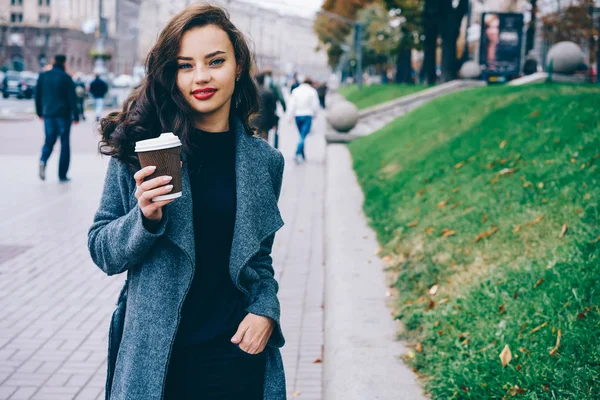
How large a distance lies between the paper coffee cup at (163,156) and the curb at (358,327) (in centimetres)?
212

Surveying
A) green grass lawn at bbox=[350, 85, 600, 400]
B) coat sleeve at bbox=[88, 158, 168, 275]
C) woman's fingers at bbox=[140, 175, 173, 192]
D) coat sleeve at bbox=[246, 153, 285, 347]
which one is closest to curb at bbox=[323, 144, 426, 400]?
green grass lawn at bbox=[350, 85, 600, 400]

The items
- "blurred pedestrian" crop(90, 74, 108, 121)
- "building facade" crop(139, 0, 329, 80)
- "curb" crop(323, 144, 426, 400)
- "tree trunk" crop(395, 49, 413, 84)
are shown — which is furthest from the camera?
"building facade" crop(139, 0, 329, 80)

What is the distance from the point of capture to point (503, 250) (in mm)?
5207

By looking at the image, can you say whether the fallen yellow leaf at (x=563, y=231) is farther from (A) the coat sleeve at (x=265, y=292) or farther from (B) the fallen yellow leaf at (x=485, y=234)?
(A) the coat sleeve at (x=265, y=292)

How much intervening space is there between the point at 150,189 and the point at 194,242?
283 mm

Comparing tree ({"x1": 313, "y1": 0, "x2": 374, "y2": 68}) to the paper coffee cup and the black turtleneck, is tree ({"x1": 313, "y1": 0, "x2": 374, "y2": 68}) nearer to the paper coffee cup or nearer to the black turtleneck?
the black turtleneck

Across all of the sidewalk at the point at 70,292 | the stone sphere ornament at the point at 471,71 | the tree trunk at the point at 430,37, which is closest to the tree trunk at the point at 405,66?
the tree trunk at the point at 430,37

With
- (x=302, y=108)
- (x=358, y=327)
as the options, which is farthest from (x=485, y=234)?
(x=302, y=108)

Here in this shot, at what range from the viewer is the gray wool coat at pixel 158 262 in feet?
6.97

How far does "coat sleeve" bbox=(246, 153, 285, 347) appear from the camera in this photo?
89.8 inches

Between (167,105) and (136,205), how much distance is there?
0.35m

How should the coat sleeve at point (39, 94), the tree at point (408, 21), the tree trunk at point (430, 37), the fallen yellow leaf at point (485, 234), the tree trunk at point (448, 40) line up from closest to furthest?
1. the fallen yellow leaf at point (485, 234)
2. the coat sleeve at point (39, 94)
3. the tree trunk at point (448, 40)
4. the tree trunk at point (430, 37)
5. the tree at point (408, 21)

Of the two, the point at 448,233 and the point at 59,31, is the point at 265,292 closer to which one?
the point at 448,233

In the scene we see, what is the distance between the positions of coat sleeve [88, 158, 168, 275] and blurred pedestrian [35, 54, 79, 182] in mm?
10783
